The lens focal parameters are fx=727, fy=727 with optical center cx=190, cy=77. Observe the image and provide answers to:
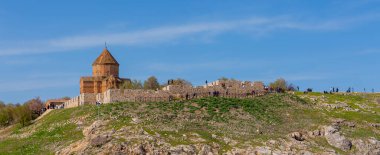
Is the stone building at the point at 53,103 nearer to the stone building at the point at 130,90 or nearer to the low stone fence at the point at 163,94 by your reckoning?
the stone building at the point at 130,90

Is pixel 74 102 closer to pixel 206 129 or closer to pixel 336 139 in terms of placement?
pixel 206 129

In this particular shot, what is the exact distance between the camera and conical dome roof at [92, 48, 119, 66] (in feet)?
277

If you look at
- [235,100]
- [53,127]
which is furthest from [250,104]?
[53,127]

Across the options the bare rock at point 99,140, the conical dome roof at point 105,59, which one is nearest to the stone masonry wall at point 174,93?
the conical dome roof at point 105,59

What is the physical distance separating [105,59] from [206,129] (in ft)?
88.2

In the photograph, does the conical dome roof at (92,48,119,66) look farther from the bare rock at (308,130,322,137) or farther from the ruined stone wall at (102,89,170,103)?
the bare rock at (308,130,322,137)

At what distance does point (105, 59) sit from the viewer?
84875 millimetres

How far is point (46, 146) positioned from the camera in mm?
59938

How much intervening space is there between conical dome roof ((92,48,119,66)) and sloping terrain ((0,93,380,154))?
36.2ft

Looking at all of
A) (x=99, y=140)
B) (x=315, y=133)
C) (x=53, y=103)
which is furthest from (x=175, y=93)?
(x=53, y=103)

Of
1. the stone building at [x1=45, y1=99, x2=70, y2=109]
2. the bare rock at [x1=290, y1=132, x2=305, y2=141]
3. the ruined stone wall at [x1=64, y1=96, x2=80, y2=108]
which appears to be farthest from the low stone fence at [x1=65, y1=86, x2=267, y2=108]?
the bare rock at [x1=290, y1=132, x2=305, y2=141]

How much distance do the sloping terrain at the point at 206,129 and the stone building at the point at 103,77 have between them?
27.9 feet

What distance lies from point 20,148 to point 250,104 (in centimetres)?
2273

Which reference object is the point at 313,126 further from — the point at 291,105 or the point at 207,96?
the point at 207,96
